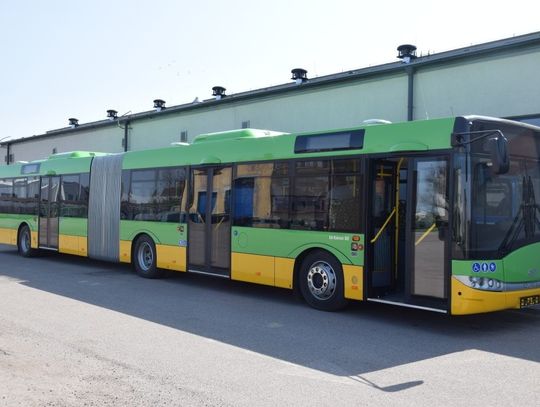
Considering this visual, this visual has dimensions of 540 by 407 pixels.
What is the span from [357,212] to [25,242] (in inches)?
518

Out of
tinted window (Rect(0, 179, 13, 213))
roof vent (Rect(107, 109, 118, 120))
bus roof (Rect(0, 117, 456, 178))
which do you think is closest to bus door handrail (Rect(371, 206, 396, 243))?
bus roof (Rect(0, 117, 456, 178))

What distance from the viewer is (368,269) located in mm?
8594

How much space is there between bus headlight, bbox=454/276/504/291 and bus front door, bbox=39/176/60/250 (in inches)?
496

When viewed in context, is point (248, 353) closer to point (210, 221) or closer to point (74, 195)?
point (210, 221)

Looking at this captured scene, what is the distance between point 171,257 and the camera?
40.8 feet

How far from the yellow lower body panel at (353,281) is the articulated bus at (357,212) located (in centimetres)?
3

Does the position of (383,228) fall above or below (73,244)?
above

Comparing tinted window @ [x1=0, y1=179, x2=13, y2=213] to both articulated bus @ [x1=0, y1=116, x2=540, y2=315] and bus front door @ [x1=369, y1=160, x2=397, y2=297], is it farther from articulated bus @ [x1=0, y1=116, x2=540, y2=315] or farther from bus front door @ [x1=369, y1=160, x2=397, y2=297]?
bus front door @ [x1=369, y1=160, x2=397, y2=297]

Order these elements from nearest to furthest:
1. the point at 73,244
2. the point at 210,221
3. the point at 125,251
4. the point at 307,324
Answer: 1. the point at 307,324
2. the point at 210,221
3. the point at 125,251
4. the point at 73,244

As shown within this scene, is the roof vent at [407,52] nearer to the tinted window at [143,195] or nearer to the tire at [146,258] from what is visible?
the tinted window at [143,195]

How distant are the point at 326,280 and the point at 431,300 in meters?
1.99

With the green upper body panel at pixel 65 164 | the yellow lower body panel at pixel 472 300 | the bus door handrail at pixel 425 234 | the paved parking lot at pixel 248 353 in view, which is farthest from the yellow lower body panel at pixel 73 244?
the yellow lower body panel at pixel 472 300

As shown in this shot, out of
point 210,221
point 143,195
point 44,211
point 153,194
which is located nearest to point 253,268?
point 210,221

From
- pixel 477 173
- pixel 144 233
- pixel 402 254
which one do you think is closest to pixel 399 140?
pixel 477 173
